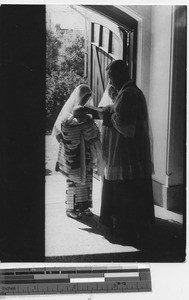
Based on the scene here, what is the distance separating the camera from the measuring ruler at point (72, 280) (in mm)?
2664

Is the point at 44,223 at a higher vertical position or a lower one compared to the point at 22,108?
lower

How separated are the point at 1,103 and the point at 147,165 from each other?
3.16 feet

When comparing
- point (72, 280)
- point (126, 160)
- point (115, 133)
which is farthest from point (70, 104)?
point (72, 280)

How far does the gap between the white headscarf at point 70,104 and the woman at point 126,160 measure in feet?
0.55

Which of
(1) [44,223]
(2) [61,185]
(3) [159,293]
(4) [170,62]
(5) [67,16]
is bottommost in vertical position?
(3) [159,293]

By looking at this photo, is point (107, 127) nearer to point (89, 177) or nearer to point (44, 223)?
point (89, 177)

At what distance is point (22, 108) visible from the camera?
9.06ft

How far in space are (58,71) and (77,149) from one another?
0.49m

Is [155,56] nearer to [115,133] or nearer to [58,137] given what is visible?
[115,133]

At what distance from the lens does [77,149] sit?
2838mm

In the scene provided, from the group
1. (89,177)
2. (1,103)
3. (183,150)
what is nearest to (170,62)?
(183,150)

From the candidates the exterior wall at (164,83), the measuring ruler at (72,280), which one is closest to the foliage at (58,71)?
the exterior wall at (164,83)

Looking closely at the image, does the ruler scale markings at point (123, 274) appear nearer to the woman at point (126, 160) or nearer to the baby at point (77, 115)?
the woman at point (126, 160)

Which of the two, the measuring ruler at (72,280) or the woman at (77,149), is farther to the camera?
the woman at (77,149)
